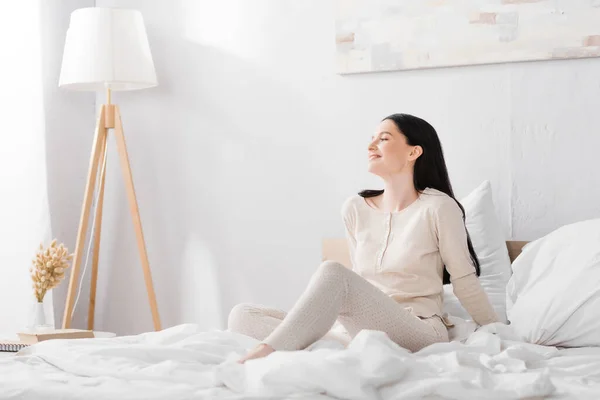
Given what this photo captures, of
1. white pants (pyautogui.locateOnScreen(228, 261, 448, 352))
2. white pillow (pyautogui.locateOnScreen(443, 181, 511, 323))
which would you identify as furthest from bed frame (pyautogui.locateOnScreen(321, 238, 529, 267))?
white pants (pyautogui.locateOnScreen(228, 261, 448, 352))

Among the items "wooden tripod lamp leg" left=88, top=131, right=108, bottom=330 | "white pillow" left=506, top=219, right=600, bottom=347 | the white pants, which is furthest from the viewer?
"wooden tripod lamp leg" left=88, top=131, right=108, bottom=330

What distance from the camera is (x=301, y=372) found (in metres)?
1.65

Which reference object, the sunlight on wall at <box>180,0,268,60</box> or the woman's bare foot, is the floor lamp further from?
the woman's bare foot

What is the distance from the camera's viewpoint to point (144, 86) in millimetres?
3678

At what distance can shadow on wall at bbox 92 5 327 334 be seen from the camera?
142 inches

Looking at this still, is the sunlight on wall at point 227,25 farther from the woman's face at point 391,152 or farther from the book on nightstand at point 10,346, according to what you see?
the book on nightstand at point 10,346

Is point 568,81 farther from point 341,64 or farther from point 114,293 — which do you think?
point 114,293

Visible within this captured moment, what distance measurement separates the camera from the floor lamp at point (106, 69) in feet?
11.6

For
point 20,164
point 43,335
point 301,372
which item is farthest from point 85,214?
point 301,372

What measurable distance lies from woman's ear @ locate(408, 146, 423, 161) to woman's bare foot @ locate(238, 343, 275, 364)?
0.88 meters

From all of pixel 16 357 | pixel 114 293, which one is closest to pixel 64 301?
pixel 114 293

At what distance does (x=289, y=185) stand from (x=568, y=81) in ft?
3.77

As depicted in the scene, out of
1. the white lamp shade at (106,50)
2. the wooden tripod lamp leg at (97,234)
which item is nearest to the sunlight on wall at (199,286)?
the wooden tripod lamp leg at (97,234)

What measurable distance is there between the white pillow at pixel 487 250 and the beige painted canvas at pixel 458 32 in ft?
1.66
